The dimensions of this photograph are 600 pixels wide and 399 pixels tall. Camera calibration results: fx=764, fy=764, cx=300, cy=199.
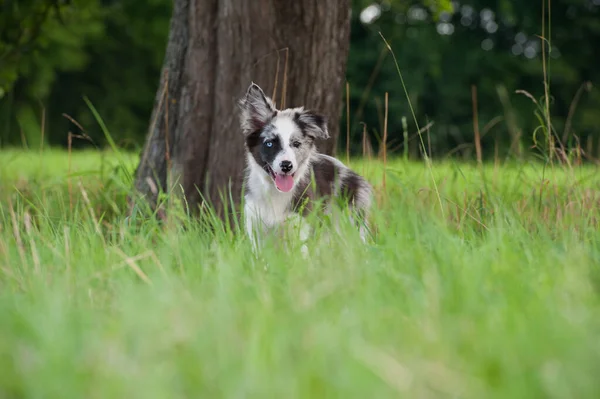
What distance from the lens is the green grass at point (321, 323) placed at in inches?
74.0

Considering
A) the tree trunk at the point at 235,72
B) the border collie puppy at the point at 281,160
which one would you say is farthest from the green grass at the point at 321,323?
the tree trunk at the point at 235,72

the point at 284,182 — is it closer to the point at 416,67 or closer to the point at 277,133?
the point at 277,133

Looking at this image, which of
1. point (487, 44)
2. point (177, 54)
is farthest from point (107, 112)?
point (177, 54)

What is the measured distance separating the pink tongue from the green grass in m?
1.56

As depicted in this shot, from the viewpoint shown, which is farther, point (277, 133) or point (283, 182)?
point (277, 133)

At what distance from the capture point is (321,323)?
2203 mm

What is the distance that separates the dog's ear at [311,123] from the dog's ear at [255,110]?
0.18 metres

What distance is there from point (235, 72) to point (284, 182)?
1.15 m

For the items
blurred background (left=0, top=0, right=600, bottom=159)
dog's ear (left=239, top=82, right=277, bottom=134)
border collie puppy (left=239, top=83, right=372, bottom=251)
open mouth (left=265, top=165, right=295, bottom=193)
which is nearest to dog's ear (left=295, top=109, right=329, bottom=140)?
border collie puppy (left=239, top=83, right=372, bottom=251)

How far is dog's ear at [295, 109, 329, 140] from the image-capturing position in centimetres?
496

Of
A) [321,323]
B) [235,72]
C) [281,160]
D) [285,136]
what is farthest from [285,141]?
[321,323]

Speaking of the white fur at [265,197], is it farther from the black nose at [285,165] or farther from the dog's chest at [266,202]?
the black nose at [285,165]

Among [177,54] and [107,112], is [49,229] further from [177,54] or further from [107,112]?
[107,112]

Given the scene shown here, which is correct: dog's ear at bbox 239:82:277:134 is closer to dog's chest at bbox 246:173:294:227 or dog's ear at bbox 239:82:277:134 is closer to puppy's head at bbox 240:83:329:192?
puppy's head at bbox 240:83:329:192
